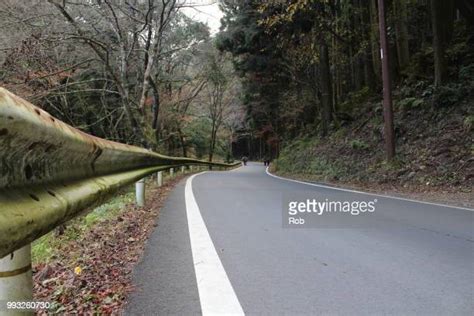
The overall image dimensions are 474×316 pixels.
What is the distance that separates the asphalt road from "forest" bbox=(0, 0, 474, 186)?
6.36 m

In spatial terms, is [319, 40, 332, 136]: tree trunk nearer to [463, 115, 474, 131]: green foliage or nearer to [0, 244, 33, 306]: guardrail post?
[463, 115, 474, 131]: green foliage

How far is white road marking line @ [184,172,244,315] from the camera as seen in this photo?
3146 mm

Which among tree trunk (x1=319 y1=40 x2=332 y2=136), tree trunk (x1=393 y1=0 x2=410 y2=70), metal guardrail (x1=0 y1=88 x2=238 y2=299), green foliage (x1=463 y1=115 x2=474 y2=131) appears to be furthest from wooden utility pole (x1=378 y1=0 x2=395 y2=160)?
metal guardrail (x1=0 y1=88 x2=238 y2=299)

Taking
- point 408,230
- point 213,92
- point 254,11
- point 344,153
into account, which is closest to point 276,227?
point 408,230

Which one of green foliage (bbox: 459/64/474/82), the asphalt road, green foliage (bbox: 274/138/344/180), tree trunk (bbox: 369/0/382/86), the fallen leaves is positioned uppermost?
tree trunk (bbox: 369/0/382/86)

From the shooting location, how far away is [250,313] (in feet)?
10.0

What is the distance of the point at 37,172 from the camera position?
1.64 meters

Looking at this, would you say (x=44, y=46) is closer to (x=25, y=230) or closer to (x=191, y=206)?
(x=191, y=206)

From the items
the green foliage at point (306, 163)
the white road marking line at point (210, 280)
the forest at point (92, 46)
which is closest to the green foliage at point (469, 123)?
the green foliage at point (306, 163)

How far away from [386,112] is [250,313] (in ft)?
42.0

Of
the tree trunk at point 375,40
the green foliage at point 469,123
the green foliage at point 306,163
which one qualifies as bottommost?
the green foliage at point 306,163

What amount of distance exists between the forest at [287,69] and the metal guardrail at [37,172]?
8.43 metres

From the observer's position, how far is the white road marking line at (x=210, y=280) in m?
3.15

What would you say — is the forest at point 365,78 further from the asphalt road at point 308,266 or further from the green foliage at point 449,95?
the asphalt road at point 308,266
